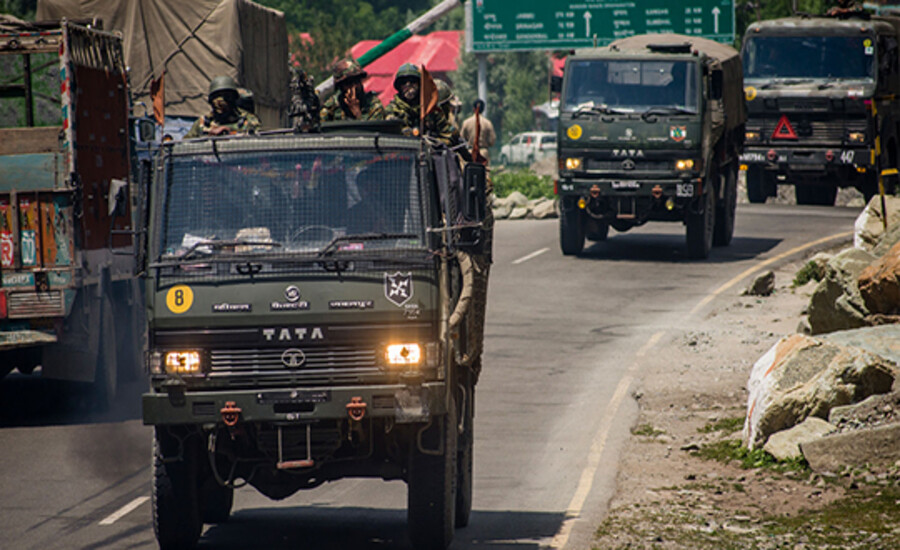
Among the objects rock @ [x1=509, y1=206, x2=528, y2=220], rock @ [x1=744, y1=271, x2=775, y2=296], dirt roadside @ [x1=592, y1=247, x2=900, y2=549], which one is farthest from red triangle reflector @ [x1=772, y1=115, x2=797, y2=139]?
dirt roadside @ [x1=592, y1=247, x2=900, y2=549]

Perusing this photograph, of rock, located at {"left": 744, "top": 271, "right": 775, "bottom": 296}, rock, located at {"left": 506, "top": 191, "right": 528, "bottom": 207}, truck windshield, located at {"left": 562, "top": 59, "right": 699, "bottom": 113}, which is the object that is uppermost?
truck windshield, located at {"left": 562, "top": 59, "right": 699, "bottom": 113}

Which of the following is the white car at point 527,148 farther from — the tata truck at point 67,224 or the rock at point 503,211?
the tata truck at point 67,224


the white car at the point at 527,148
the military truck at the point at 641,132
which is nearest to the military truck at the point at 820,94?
the military truck at the point at 641,132

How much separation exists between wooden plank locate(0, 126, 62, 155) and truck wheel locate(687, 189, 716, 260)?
1203cm

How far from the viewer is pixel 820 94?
25.5 metres

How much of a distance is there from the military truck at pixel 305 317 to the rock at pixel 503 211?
22.7 meters

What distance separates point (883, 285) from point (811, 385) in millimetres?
2594

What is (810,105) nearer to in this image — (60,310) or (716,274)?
(716,274)

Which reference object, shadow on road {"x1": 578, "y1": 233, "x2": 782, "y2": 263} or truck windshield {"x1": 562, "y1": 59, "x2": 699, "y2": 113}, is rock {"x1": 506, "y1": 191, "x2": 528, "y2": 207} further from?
truck windshield {"x1": 562, "y1": 59, "x2": 699, "y2": 113}

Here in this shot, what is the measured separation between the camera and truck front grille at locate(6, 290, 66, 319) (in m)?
12.1

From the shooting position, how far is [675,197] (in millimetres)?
21500

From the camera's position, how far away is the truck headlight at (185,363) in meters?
7.53

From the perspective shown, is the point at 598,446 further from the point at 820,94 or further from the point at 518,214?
the point at 518,214

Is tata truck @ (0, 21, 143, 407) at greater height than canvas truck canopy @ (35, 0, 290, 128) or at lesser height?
lesser
